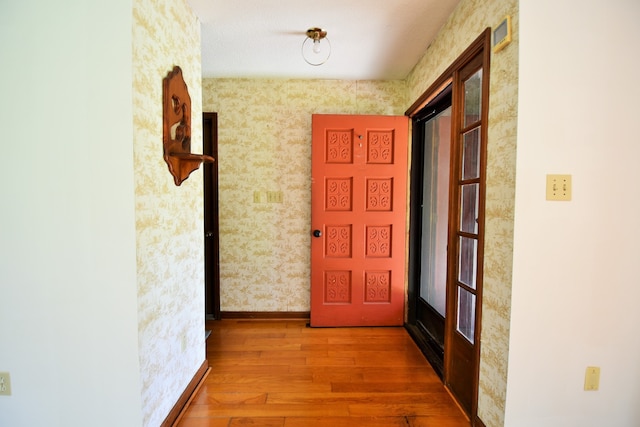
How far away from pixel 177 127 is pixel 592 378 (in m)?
2.35

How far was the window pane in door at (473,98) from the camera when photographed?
1569mm

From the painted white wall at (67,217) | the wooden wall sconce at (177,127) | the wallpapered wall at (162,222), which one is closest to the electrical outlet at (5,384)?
the painted white wall at (67,217)

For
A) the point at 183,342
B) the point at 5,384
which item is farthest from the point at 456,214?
the point at 5,384

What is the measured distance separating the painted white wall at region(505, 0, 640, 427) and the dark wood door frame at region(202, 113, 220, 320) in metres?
2.44

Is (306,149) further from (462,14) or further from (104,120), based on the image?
(104,120)

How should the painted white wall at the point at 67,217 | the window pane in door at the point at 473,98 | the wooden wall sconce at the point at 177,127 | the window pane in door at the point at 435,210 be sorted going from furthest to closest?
the window pane in door at the point at 435,210
the window pane in door at the point at 473,98
the wooden wall sconce at the point at 177,127
the painted white wall at the point at 67,217

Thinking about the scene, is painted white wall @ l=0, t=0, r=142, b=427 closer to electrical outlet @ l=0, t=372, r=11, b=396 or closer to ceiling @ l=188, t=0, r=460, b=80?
electrical outlet @ l=0, t=372, r=11, b=396

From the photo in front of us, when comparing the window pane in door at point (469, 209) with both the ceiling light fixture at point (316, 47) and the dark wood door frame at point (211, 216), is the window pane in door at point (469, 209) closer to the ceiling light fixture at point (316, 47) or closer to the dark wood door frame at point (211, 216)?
the ceiling light fixture at point (316, 47)

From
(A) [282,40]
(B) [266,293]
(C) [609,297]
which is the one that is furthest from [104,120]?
(C) [609,297]

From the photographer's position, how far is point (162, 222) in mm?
1411

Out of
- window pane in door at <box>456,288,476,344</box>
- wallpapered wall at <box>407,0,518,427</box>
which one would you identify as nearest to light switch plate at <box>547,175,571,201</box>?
wallpapered wall at <box>407,0,518,427</box>

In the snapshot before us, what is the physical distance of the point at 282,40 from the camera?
82.5 inches

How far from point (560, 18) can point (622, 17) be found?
0.25 m

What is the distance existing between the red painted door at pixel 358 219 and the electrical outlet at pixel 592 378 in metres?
1.50
